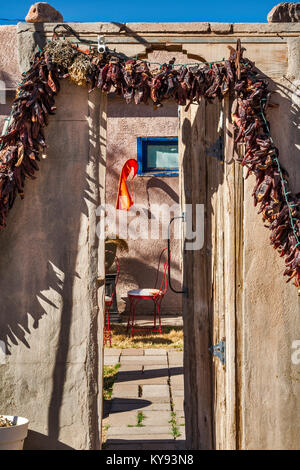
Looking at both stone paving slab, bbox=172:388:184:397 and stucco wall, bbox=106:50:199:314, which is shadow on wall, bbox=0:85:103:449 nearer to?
stone paving slab, bbox=172:388:184:397

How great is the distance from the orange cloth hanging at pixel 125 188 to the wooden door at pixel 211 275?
16.7 ft

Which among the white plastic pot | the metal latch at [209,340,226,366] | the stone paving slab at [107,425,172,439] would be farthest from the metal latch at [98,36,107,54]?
the stone paving slab at [107,425,172,439]

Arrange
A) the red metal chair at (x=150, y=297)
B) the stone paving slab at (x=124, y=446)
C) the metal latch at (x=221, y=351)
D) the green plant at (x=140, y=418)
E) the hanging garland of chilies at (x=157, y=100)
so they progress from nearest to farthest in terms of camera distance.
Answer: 1. the hanging garland of chilies at (x=157, y=100)
2. the metal latch at (x=221, y=351)
3. the stone paving slab at (x=124, y=446)
4. the green plant at (x=140, y=418)
5. the red metal chair at (x=150, y=297)

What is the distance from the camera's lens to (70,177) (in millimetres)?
3963

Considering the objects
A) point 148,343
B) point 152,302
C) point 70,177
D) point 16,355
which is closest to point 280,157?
point 70,177

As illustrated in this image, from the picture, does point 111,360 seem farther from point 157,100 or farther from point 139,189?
point 157,100

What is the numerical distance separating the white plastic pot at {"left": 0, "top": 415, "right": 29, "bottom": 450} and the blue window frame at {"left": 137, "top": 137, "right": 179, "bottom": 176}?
7.06m

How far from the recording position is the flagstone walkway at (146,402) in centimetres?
535

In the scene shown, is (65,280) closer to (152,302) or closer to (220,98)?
(220,98)

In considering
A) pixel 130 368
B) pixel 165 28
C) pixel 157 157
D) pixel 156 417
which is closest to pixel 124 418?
pixel 156 417

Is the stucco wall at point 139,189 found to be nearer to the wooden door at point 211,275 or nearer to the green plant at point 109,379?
the green plant at point 109,379

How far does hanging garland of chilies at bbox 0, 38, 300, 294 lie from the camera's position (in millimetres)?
3777

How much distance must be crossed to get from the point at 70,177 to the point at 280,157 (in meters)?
1.46

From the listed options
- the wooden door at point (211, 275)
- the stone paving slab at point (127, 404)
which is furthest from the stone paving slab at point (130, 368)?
the wooden door at point (211, 275)
